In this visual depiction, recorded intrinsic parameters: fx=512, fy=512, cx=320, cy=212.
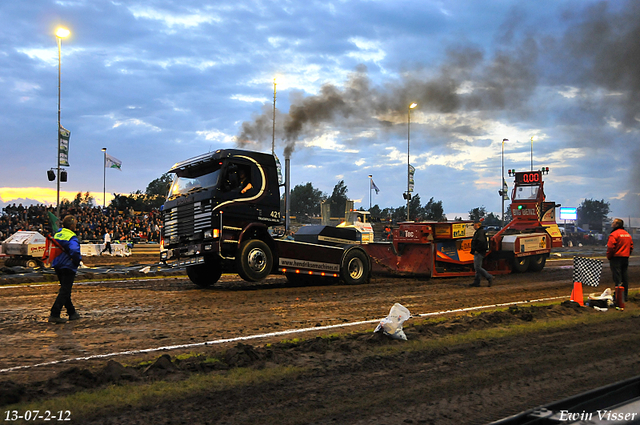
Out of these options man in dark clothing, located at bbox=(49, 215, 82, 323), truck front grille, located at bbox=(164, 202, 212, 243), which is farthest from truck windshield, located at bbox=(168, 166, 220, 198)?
man in dark clothing, located at bbox=(49, 215, 82, 323)

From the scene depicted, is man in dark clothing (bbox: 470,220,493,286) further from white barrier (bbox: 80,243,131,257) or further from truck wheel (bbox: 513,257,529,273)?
white barrier (bbox: 80,243,131,257)

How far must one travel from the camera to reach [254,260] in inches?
480

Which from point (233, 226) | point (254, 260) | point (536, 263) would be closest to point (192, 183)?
point (233, 226)

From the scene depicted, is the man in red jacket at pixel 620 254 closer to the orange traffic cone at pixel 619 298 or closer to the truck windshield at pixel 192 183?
the orange traffic cone at pixel 619 298

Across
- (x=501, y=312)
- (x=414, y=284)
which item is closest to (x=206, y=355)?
(x=501, y=312)

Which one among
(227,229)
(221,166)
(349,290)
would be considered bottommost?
(349,290)

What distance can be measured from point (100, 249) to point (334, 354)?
25.7 meters

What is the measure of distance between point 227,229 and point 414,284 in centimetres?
549

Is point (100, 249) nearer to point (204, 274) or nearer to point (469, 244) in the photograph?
point (204, 274)

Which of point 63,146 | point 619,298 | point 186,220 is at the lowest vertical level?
point 619,298

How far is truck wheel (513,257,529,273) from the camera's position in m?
17.6

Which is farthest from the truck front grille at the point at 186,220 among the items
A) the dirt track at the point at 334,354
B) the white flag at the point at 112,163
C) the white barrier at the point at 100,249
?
the white flag at the point at 112,163

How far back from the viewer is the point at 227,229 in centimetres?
1197

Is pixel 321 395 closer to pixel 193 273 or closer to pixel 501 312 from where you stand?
pixel 501 312
